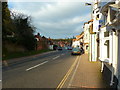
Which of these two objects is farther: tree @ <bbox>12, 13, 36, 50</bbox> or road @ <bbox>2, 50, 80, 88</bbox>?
tree @ <bbox>12, 13, 36, 50</bbox>

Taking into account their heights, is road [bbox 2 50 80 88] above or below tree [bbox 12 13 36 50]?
below

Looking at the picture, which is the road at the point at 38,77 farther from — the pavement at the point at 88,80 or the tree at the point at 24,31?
the tree at the point at 24,31

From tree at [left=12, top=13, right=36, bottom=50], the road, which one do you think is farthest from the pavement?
tree at [left=12, top=13, right=36, bottom=50]

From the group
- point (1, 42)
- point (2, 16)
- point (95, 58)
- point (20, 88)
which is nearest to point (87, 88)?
point (20, 88)

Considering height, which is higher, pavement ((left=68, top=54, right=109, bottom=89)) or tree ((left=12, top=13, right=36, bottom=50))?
tree ((left=12, top=13, right=36, bottom=50))

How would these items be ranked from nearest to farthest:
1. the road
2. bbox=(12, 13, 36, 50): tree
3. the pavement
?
the pavement < the road < bbox=(12, 13, 36, 50): tree

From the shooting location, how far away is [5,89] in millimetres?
6637

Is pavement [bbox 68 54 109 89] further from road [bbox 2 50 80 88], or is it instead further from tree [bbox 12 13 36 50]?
tree [bbox 12 13 36 50]

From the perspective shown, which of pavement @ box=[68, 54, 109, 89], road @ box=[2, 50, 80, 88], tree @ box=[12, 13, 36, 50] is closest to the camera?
pavement @ box=[68, 54, 109, 89]

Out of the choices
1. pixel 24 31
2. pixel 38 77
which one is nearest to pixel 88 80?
pixel 38 77

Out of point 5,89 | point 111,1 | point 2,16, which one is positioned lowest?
point 5,89

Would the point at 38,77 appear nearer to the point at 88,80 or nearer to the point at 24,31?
the point at 88,80

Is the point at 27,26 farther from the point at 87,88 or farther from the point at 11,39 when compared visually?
the point at 87,88

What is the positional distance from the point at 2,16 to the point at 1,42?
4127mm
